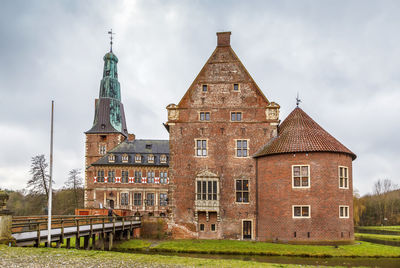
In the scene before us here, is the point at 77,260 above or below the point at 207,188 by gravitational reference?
below

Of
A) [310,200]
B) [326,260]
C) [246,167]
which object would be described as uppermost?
[246,167]

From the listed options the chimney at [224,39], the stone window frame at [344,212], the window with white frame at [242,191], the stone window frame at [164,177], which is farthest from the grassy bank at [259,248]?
the stone window frame at [164,177]

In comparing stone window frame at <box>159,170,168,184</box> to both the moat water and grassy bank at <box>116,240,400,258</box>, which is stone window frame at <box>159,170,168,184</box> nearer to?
grassy bank at <box>116,240,400,258</box>

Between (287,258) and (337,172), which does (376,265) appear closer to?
(287,258)

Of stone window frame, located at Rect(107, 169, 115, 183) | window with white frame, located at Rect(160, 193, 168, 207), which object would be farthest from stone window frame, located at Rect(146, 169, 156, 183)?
stone window frame, located at Rect(107, 169, 115, 183)

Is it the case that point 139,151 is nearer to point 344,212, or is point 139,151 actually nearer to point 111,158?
point 111,158

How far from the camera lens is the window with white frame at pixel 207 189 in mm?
30234

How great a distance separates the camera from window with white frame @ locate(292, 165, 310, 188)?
90.2ft

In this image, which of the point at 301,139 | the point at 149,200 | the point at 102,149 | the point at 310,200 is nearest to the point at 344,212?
the point at 310,200

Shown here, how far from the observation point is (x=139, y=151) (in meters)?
49.8

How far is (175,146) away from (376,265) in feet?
56.4

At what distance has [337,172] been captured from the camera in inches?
1086

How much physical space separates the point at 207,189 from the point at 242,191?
2814 millimetres

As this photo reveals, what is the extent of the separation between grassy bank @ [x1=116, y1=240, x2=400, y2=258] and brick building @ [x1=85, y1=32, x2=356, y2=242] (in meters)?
1.81
